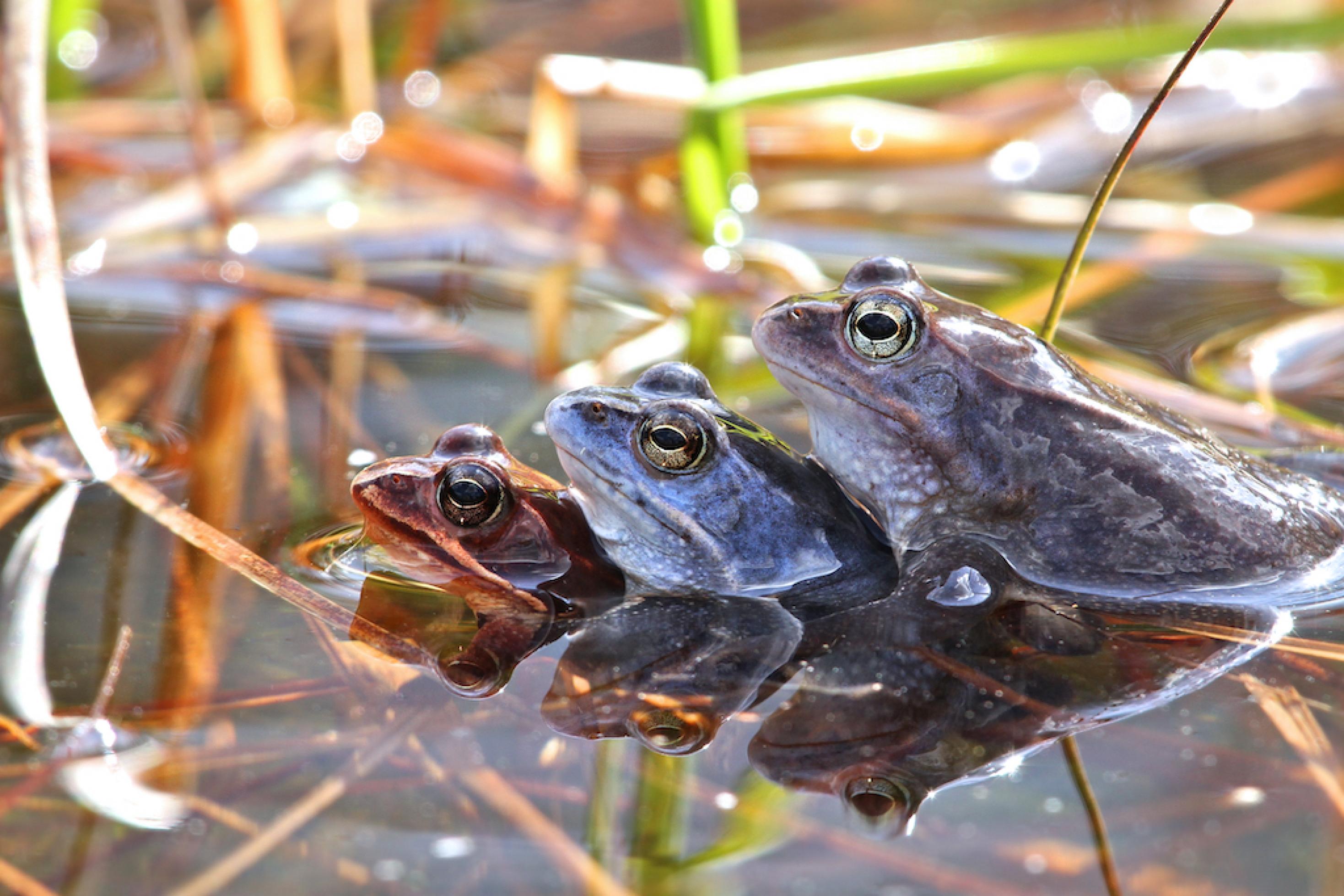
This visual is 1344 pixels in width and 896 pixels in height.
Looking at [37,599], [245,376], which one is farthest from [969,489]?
[245,376]

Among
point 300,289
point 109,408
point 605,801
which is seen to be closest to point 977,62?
point 300,289

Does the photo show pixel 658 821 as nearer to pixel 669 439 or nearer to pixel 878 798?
pixel 878 798

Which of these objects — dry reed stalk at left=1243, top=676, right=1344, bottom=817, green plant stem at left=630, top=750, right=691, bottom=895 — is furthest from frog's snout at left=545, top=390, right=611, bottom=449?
dry reed stalk at left=1243, top=676, right=1344, bottom=817

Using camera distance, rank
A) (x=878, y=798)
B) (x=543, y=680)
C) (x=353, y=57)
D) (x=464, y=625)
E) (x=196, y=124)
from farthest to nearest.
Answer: (x=353, y=57), (x=196, y=124), (x=464, y=625), (x=543, y=680), (x=878, y=798)

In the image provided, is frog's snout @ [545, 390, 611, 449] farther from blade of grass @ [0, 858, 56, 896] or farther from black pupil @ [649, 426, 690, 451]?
blade of grass @ [0, 858, 56, 896]

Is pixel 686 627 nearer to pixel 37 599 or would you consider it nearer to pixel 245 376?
pixel 37 599

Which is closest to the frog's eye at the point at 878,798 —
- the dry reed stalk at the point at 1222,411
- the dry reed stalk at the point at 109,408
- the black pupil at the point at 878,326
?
the black pupil at the point at 878,326

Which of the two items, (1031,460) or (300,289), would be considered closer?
(1031,460)
